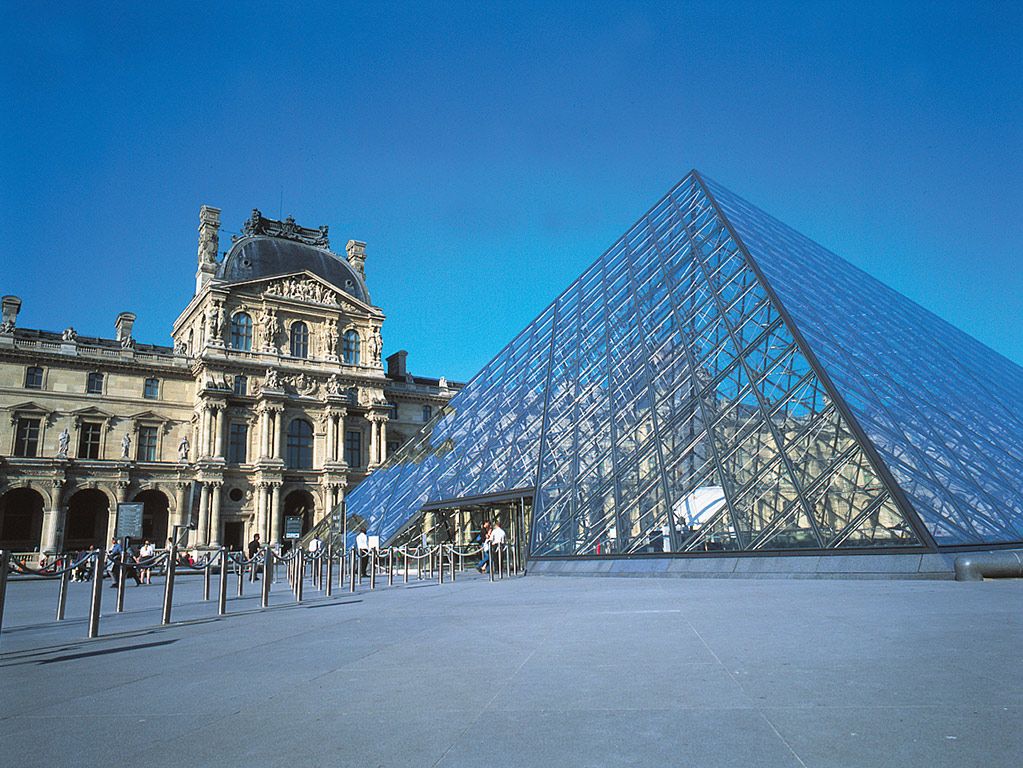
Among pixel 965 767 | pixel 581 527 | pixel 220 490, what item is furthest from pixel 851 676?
pixel 220 490

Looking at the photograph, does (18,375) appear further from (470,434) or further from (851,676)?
(851,676)

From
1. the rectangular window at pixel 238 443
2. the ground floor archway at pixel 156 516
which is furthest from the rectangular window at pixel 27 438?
the rectangular window at pixel 238 443

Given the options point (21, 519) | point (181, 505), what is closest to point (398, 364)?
point (181, 505)

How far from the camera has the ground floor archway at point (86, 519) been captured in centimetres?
4316

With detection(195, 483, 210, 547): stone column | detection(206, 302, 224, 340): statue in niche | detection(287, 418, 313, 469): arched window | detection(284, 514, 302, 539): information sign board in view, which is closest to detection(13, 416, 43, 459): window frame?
detection(195, 483, 210, 547): stone column

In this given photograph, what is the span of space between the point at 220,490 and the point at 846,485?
39.2 m

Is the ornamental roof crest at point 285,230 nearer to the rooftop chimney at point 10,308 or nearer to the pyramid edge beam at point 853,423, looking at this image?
the rooftop chimney at point 10,308

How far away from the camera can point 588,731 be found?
3.23m

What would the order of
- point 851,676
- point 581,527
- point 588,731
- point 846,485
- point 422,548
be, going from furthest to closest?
point 422,548, point 581,527, point 846,485, point 851,676, point 588,731

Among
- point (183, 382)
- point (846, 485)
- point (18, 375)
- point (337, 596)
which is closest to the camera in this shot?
point (846, 485)

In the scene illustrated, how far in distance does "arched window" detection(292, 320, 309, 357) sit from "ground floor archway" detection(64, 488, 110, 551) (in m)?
13.7

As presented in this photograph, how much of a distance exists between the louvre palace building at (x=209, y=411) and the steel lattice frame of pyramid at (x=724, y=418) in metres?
21.5

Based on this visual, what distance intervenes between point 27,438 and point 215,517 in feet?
35.3

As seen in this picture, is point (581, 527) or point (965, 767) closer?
point (965, 767)
